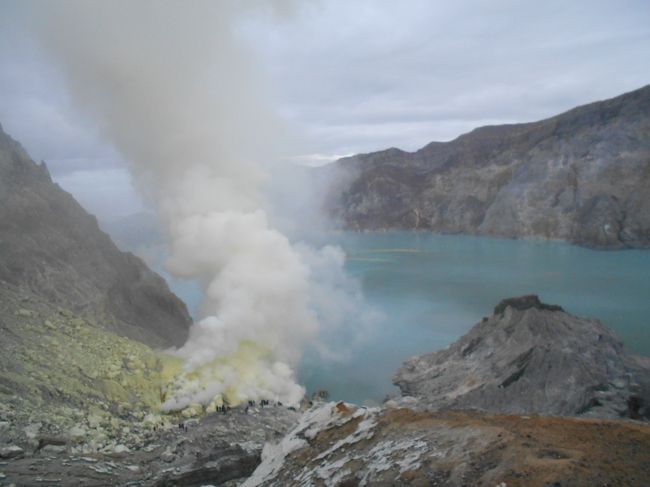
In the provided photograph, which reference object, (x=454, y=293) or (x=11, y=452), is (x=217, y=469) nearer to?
(x=11, y=452)

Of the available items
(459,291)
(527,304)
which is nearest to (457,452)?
(527,304)

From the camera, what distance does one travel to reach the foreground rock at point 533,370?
19.3 meters

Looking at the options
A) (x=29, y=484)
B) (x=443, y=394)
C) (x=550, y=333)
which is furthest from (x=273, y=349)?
(x=29, y=484)

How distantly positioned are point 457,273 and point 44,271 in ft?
161

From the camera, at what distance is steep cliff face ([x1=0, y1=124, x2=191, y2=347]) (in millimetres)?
21562

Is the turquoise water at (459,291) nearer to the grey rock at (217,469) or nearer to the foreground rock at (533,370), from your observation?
the foreground rock at (533,370)

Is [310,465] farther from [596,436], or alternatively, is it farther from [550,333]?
[550,333]

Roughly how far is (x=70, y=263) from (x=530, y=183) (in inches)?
3706

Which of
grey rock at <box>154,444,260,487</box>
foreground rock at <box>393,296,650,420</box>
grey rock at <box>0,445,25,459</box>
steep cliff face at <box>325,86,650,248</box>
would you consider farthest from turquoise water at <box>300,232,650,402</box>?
grey rock at <box>0,445,25,459</box>

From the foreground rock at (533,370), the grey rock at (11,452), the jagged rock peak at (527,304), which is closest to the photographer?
the grey rock at (11,452)

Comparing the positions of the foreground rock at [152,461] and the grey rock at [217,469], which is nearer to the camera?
the foreground rock at [152,461]

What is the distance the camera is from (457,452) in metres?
6.76

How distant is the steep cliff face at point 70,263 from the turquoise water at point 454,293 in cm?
880

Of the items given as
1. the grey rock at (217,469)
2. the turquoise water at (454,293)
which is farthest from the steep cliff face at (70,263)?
the grey rock at (217,469)
